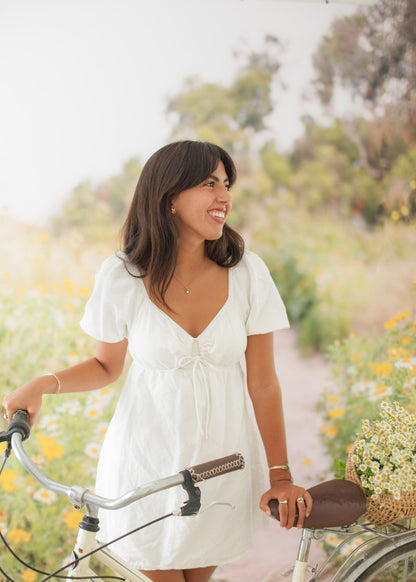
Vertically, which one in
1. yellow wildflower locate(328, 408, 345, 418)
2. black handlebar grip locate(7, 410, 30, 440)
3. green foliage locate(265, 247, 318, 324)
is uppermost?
black handlebar grip locate(7, 410, 30, 440)

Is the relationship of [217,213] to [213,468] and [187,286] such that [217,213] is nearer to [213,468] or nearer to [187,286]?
[187,286]

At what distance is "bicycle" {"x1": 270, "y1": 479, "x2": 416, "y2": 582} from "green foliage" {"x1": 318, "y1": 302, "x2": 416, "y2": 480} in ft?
3.44

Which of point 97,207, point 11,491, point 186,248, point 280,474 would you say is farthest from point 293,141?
point 11,491

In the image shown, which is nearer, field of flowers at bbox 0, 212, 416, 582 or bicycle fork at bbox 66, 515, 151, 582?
bicycle fork at bbox 66, 515, 151, 582

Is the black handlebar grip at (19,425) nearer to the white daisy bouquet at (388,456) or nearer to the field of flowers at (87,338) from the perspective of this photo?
the white daisy bouquet at (388,456)

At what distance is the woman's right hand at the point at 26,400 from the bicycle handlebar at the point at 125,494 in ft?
0.41

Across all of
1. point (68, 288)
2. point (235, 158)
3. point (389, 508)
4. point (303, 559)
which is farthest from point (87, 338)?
point (389, 508)

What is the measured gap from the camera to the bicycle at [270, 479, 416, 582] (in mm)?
1473

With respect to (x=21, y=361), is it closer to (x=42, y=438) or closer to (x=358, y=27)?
→ (x=42, y=438)

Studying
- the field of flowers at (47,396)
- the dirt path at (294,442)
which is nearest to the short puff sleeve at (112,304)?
the field of flowers at (47,396)

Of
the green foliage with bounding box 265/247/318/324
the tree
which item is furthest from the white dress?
the tree

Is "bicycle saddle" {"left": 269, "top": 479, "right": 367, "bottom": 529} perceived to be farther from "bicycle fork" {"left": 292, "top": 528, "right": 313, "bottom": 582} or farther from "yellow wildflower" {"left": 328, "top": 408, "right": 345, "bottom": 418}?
"yellow wildflower" {"left": 328, "top": 408, "right": 345, "bottom": 418}

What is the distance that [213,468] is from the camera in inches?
Answer: 45.3

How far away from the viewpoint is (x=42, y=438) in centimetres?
252
